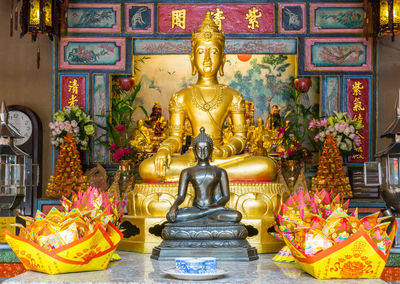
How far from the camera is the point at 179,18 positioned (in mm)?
7094

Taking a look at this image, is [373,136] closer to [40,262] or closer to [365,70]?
[365,70]

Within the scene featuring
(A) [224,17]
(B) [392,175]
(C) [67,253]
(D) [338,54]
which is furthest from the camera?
(A) [224,17]

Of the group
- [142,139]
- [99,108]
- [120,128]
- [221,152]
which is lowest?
[221,152]

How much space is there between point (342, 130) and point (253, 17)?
1625mm

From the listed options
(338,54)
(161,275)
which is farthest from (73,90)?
(161,275)

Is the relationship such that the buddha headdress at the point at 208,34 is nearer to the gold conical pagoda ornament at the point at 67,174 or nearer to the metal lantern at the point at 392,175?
the metal lantern at the point at 392,175

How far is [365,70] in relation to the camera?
6984mm

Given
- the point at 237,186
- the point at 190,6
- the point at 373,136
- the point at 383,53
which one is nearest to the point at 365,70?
the point at 383,53

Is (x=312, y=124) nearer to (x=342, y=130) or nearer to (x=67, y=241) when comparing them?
(x=342, y=130)

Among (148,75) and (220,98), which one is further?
(148,75)

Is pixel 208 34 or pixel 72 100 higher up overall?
pixel 208 34

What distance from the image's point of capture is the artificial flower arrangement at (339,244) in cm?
259

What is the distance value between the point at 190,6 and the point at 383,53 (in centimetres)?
217

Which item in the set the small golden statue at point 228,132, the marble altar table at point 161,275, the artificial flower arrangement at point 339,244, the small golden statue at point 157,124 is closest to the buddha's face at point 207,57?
the small golden statue at point 228,132
